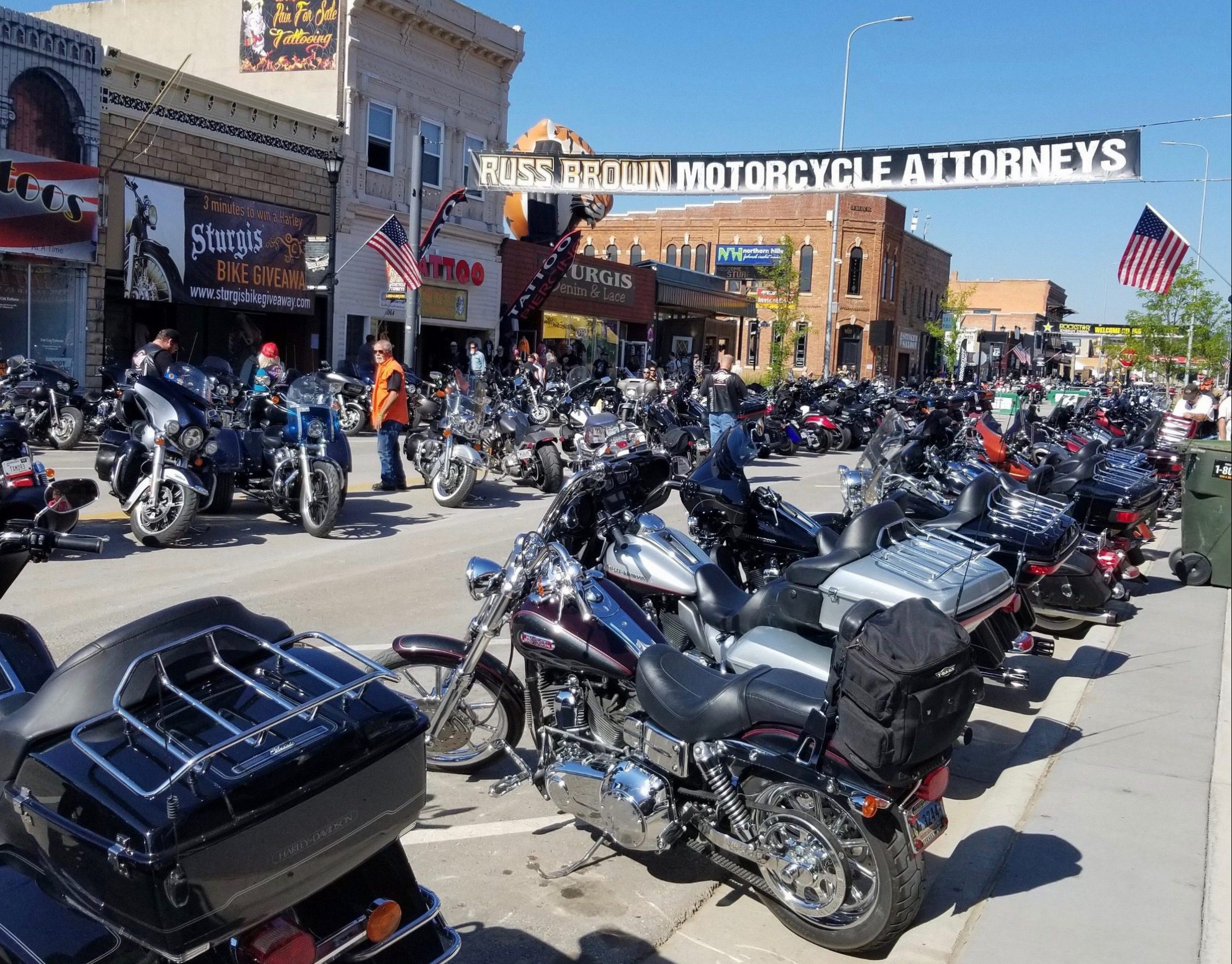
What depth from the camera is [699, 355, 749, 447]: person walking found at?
1534 centimetres

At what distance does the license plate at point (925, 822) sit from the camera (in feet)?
10.9

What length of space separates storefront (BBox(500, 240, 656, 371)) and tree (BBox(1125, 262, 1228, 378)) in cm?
1918

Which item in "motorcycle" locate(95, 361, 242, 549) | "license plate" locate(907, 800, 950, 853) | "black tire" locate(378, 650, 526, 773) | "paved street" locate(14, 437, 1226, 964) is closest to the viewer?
"license plate" locate(907, 800, 950, 853)

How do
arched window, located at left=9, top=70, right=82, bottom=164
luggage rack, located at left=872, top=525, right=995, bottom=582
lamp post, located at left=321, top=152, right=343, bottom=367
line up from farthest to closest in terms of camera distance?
lamp post, located at left=321, top=152, right=343, bottom=367 → arched window, located at left=9, top=70, right=82, bottom=164 → luggage rack, located at left=872, top=525, right=995, bottom=582

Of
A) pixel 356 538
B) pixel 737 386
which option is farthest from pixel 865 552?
pixel 737 386

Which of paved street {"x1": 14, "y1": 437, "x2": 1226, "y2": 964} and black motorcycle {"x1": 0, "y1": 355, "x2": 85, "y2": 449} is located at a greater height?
black motorcycle {"x1": 0, "y1": 355, "x2": 85, "y2": 449}

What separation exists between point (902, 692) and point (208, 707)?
1877 millimetres

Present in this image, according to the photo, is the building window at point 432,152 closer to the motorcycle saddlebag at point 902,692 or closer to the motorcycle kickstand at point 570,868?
the motorcycle kickstand at point 570,868

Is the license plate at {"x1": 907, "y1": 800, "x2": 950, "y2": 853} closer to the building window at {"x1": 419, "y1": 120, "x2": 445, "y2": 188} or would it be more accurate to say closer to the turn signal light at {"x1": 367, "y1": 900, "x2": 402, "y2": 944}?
the turn signal light at {"x1": 367, "y1": 900, "x2": 402, "y2": 944}

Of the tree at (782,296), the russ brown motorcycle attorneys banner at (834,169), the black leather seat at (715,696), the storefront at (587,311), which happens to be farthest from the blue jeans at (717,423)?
the tree at (782,296)

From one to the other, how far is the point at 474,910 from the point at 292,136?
904 inches

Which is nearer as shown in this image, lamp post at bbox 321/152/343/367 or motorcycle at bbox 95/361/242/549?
motorcycle at bbox 95/361/242/549

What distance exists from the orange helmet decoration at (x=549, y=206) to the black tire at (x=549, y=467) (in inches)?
760

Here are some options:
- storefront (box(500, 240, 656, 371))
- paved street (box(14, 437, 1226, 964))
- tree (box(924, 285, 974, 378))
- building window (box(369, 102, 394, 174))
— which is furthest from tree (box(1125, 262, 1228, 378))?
paved street (box(14, 437, 1226, 964))
